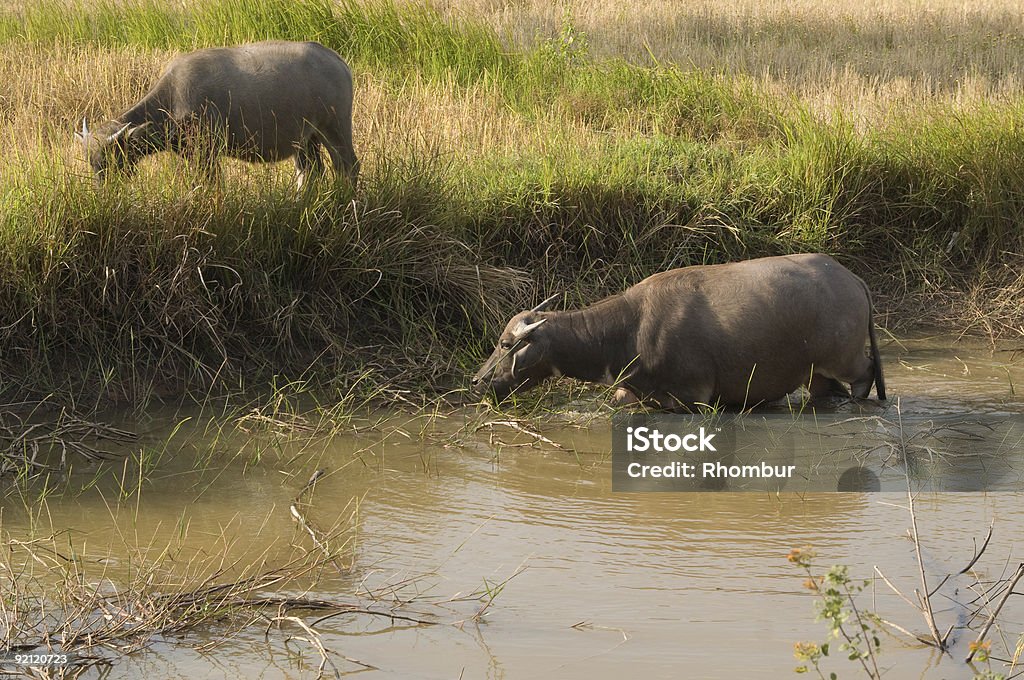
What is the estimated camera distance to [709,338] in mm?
5758

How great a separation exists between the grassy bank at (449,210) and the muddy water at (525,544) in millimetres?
698

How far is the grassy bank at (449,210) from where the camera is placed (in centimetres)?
598

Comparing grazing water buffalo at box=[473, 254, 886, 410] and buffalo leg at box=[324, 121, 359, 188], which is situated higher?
buffalo leg at box=[324, 121, 359, 188]

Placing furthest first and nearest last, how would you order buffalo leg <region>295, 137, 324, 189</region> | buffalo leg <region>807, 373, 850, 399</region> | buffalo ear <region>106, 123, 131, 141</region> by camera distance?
buffalo ear <region>106, 123, 131, 141</region> < buffalo leg <region>295, 137, 324, 189</region> < buffalo leg <region>807, 373, 850, 399</region>

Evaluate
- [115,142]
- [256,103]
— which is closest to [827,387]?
[256,103]

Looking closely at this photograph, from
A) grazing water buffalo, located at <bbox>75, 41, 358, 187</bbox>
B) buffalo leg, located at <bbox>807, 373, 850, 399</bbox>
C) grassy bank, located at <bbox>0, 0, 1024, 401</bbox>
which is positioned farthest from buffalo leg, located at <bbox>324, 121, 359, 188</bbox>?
buffalo leg, located at <bbox>807, 373, 850, 399</bbox>

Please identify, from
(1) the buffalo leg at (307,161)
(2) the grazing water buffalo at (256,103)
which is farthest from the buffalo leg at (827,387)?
(2) the grazing water buffalo at (256,103)

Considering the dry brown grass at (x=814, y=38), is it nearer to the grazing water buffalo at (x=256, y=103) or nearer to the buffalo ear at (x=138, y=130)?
the grazing water buffalo at (x=256, y=103)

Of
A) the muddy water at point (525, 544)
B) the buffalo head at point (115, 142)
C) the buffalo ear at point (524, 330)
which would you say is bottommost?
the muddy water at point (525, 544)

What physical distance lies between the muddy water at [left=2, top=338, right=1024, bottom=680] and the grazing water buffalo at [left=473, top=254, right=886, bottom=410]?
0.28m

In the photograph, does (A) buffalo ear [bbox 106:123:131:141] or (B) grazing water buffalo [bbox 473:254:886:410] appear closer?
(B) grazing water buffalo [bbox 473:254:886:410]

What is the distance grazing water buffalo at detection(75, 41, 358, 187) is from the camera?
7504 mm

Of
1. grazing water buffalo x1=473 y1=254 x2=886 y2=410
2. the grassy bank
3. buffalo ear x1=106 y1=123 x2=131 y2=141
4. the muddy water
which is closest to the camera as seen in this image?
the muddy water

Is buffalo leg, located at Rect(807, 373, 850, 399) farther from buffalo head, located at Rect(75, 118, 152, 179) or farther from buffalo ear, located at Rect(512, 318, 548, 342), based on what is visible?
buffalo head, located at Rect(75, 118, 152, 179)
